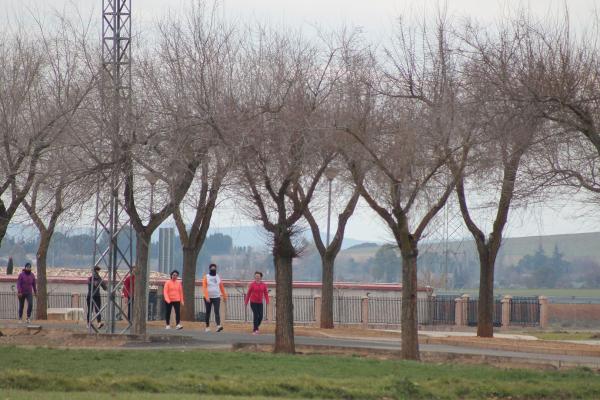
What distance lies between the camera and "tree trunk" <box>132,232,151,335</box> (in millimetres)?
26359

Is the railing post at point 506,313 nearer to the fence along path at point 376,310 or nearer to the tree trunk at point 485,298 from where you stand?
the fence along path at point 376,310

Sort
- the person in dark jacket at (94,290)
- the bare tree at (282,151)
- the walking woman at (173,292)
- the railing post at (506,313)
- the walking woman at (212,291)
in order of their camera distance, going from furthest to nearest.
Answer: the railing post at (506,313), the walking woman at (212,291), the walking woman at (173,292), the person in dark jacket at (94,290), the bare tree at (282,151)

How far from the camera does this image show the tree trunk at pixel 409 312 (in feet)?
74.3

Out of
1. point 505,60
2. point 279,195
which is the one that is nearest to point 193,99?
point 279,195

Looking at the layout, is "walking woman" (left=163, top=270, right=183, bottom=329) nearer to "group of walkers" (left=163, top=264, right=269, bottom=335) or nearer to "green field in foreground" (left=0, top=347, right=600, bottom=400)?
"group of walkers" (left=163, top=264, right=269, bottom=335)

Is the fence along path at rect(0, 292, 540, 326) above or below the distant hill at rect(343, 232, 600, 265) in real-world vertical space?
below

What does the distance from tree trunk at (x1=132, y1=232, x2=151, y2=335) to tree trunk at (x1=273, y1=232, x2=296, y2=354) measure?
422 cm

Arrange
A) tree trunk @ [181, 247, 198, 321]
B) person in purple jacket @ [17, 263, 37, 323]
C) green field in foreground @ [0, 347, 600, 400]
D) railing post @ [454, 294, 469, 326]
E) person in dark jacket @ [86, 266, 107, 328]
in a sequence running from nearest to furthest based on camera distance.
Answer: green field in foreground @ [0, 347, 600, 400] < person in dark jacket @ [86, 266, 107, 328] < person in purple jacket @ [17, 263, 37, 323] < tree trunk @ [181, 247, 198, 321] < railing post @ [454, 294, 469, 326]

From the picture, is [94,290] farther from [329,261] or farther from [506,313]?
[506,313]

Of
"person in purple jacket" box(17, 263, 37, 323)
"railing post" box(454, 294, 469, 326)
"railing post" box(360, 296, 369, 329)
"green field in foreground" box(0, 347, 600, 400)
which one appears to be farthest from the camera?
"railing post" box(454, 294, 469, 326)

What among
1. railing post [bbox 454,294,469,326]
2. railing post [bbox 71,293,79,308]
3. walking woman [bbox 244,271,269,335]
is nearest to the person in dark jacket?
walking woman [bbox 244,271,269,335]

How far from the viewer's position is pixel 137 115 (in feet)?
82.6

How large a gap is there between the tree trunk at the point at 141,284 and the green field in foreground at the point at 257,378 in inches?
222

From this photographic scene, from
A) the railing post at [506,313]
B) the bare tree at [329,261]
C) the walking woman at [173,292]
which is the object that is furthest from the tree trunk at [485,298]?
the railing post at [506,313]
